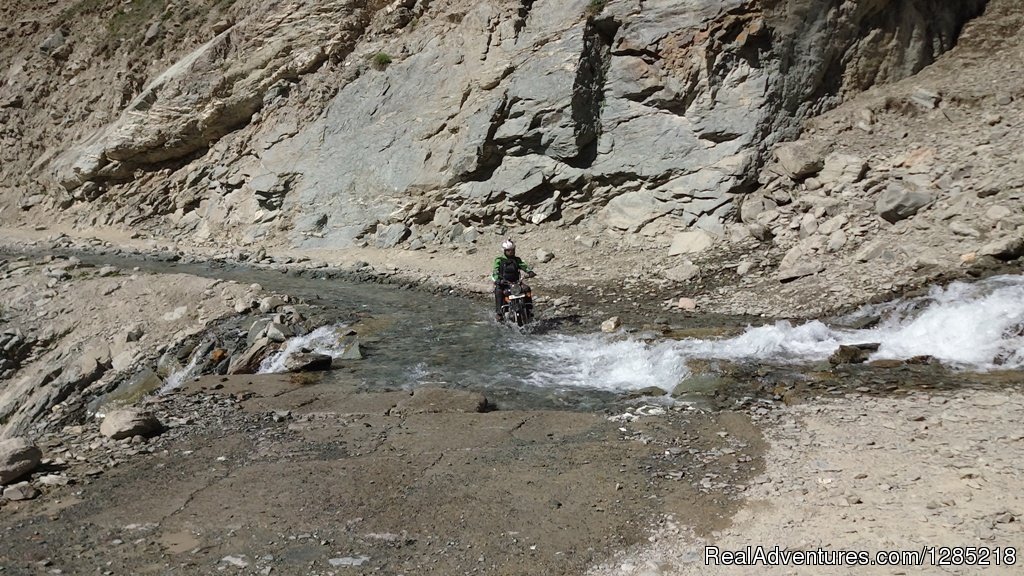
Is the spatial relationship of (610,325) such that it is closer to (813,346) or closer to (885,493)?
(813,346)

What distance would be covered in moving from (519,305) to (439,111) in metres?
10.2

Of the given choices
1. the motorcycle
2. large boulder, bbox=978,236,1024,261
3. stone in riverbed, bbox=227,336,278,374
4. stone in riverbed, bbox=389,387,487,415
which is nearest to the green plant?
the motorcycle

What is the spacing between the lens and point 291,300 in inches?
550

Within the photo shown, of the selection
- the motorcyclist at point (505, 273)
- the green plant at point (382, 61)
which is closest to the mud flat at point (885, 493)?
the motorcyclist at point (505, 273)

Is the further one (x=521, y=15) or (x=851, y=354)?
(x=521, y=15)

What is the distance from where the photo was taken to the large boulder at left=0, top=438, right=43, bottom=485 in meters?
6.03

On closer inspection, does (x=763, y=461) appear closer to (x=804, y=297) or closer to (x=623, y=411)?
(x=623, y=411)

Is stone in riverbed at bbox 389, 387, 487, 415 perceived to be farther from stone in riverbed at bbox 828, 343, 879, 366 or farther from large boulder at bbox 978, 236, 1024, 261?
large boulder at bbox 978, 236, 1024, 261

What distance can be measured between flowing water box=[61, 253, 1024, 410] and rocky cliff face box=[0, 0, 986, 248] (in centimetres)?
599

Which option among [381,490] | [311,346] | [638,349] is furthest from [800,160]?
[381,490]

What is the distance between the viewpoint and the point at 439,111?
20.2 m

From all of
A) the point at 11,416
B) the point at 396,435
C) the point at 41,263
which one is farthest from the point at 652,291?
the point at 41,263

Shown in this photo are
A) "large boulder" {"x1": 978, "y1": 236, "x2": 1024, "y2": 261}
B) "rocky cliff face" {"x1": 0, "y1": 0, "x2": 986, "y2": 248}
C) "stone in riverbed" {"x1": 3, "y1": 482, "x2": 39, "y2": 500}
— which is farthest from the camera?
"rocky cliff face" {"x1": 0, "y1": 0, "x2": 986, "y2": 248}

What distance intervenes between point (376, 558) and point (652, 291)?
991cm
